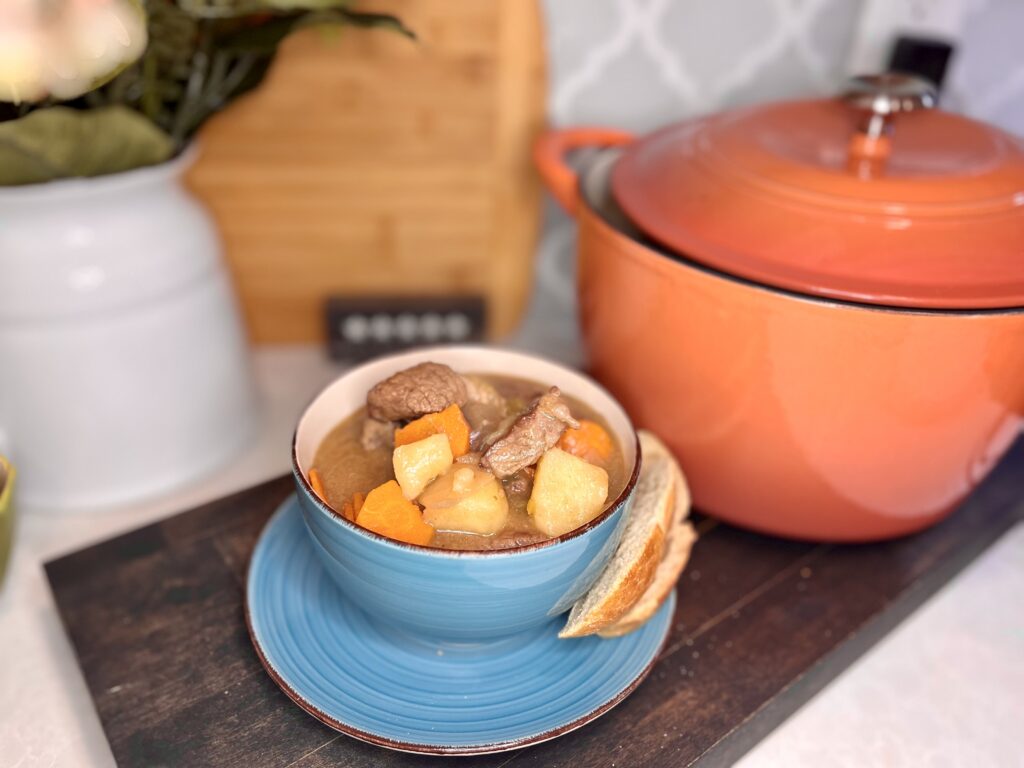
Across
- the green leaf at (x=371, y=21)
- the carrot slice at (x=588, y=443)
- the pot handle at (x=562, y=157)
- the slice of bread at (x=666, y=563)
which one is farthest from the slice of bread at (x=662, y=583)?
the green leaf at (x=371, y=21)

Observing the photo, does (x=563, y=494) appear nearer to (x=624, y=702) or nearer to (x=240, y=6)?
(x=624, y=702)

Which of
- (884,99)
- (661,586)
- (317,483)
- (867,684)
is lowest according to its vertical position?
(867,684)

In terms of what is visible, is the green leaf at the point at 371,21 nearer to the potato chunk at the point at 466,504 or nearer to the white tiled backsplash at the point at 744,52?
Answer: the white tiled backsplash at the point at 744,52

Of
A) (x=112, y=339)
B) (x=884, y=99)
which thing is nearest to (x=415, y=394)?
(x=112, y=339)

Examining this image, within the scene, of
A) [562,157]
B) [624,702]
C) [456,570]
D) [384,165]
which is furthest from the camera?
[384,165]

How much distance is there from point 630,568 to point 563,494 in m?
0.10

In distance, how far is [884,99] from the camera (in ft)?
2.72

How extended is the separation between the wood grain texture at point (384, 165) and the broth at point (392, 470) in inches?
17.9

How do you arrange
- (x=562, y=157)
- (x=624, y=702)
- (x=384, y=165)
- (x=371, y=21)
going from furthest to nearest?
(x=384, y=165), (x=562, y=157), (x=371, y=21), (x=624, y=702)

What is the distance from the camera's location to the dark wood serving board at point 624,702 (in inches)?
28.5

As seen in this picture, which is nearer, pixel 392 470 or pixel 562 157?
pixel 392 470

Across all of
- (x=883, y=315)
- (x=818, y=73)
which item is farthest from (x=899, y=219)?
(x=818, y=73)

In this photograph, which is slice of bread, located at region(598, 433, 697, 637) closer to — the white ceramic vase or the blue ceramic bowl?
the blue ceramic bowl

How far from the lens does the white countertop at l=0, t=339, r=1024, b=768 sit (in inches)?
31.5
